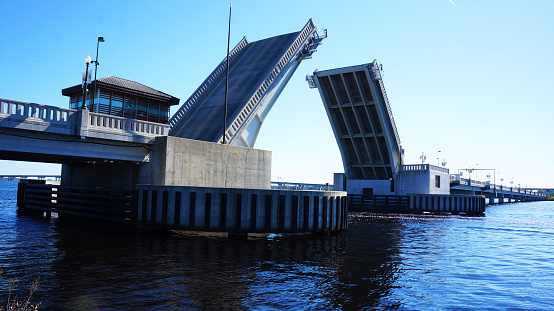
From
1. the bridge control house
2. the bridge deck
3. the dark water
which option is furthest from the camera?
the bridge deck

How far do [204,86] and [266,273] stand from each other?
31.8 metres

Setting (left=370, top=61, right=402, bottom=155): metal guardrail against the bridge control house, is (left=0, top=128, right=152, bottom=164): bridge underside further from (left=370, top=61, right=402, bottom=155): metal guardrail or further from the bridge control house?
(left=370, top=61, right=402, bottom=155): metal guardrail

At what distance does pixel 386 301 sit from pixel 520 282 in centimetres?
584

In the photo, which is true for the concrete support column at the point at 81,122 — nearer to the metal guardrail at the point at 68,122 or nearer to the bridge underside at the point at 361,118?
the metal guardrail at the point at 68,122

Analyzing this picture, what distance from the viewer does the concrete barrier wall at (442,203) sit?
51.8 meters

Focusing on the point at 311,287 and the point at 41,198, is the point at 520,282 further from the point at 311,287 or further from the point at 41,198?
the point at 41,198

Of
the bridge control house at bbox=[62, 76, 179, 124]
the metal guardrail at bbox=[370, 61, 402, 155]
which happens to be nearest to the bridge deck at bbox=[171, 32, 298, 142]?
the bridge control house at bbox=[62, 76, 179, 124]

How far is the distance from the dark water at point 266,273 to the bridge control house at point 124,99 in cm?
1156

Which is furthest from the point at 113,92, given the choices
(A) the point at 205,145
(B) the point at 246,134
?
(B) the point at 246,134

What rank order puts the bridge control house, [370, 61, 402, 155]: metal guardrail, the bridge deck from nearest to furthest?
the bridge control house
the bridge deck
[370, 61, 402, 155]: metal guardrail

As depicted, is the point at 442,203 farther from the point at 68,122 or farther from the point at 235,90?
the point at 68,122

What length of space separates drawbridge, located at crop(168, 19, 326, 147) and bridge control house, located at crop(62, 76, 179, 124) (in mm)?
3048

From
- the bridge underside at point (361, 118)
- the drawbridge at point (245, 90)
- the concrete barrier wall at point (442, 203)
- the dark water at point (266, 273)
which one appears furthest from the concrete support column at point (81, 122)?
the concrete barrier wall at point (442, 203)

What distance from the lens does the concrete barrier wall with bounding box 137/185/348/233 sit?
65.4 feet
